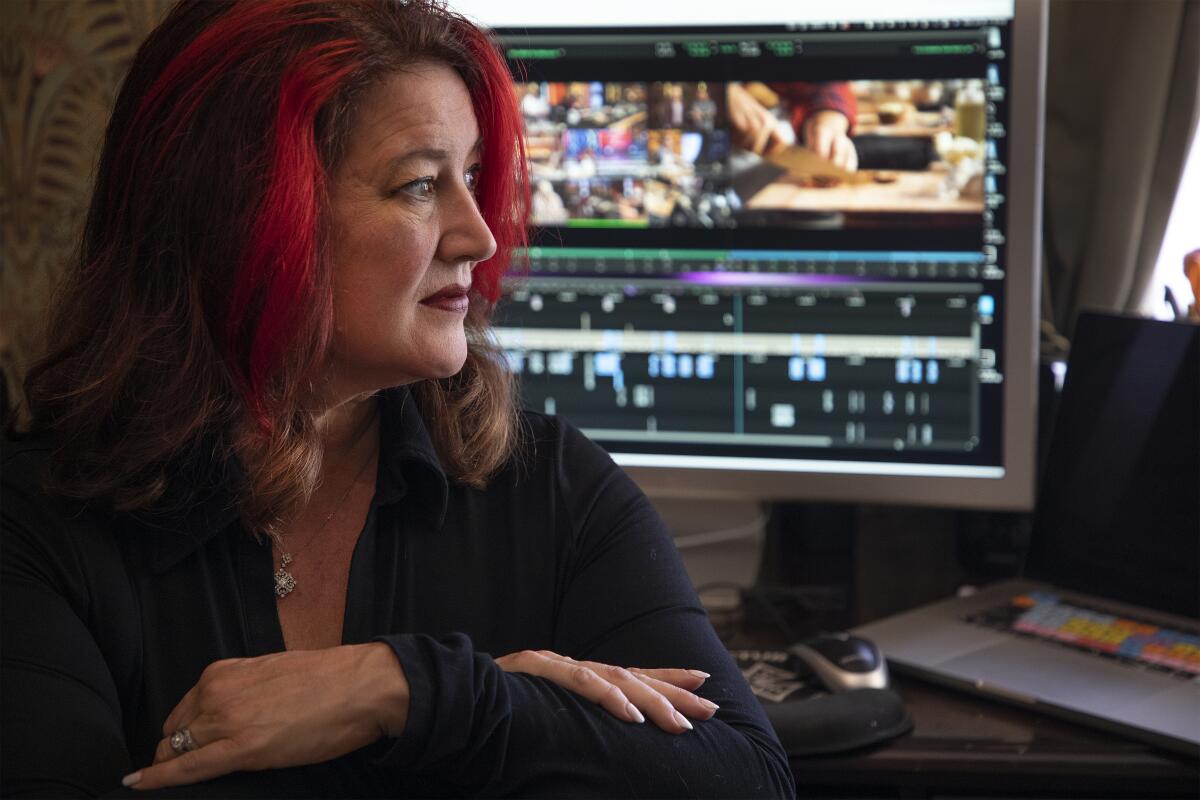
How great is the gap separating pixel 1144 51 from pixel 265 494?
3.69ft

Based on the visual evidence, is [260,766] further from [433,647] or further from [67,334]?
[67,334]

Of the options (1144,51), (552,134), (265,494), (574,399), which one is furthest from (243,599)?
(1144,51)

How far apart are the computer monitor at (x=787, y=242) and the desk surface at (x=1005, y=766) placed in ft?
1.12

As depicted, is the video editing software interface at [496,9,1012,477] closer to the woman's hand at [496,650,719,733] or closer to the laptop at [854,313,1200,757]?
the laptop at [854,313,1200,757]

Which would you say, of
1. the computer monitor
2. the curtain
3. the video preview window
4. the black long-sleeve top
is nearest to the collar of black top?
the black long-sleeve top

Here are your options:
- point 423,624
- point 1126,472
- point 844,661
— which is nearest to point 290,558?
point 423,624

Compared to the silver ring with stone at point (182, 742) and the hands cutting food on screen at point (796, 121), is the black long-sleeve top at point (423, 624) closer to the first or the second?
the silver ring with stone at point (182, 742)

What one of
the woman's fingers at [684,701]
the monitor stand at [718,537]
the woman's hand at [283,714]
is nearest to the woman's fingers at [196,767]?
the woman's hand at [283,714]

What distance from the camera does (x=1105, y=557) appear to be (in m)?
1.36

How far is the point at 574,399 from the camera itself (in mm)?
1552

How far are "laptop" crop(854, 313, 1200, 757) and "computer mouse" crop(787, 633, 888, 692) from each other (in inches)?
2.0

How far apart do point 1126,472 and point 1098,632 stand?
0.55 ft

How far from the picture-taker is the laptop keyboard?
4.17 feet

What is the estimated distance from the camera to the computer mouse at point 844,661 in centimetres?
123
